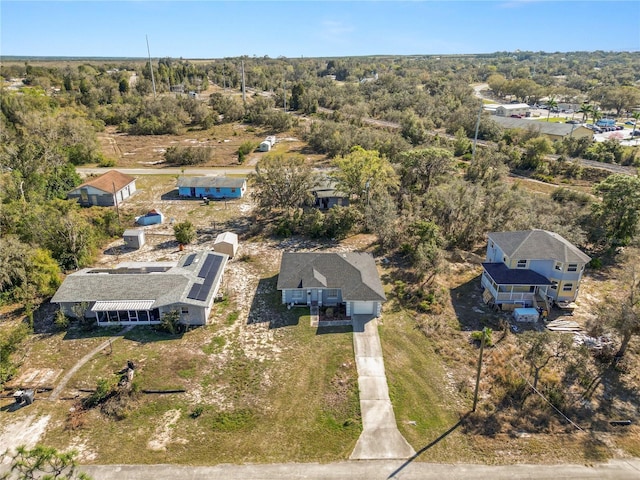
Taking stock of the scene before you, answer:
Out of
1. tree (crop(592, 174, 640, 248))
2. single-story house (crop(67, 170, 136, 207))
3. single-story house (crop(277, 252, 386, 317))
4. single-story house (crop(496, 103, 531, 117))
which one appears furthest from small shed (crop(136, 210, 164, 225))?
single-story house (crop(496, 103, 531, 117))

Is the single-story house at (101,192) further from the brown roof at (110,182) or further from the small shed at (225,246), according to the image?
the small shed at (225,246)

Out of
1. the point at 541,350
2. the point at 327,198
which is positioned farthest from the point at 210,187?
the point at 541,350

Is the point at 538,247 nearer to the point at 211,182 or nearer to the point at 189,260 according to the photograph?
the point at 189,260

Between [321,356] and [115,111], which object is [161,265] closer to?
[321,356]

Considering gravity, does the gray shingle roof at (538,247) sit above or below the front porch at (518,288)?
above

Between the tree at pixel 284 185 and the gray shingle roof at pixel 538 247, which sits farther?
the tree at pixel 284 185

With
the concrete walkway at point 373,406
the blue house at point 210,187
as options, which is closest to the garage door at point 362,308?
the concrete walkway at point 373,406
